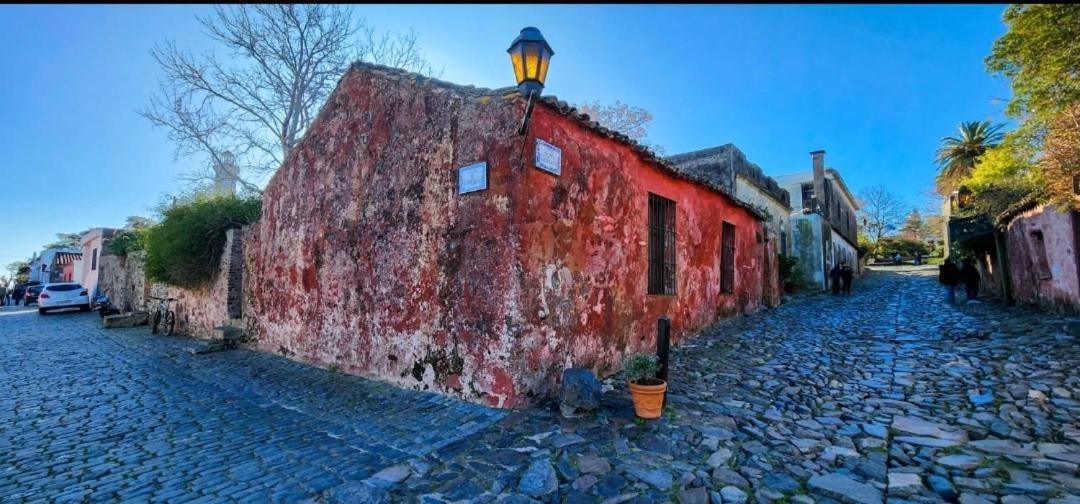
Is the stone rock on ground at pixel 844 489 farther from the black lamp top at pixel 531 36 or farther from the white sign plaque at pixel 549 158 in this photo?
the black lamp top at pixel 531 36

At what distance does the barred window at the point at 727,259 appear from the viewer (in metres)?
9.98

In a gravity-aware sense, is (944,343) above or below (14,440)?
above

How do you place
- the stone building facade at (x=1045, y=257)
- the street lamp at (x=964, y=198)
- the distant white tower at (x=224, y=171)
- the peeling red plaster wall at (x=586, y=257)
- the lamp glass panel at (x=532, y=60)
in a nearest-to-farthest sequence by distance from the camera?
the lamp glass panel at (x=532, y=60), the peeling red plaster wall at (x=586, y=257), the stone building facade at (x=1045, y=257), the street lamp at (x=964, y=198), the distant white tower at (x=224, y=171)

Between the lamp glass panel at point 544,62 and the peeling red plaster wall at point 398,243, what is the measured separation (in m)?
0.51

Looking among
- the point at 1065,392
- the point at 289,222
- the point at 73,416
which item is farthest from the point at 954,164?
the point at 73,416

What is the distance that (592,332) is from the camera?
5.38 metres

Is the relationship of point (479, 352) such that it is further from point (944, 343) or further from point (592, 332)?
point (944, 343)

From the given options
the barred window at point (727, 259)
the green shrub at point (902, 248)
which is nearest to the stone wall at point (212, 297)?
the barred window at point (727, 259)

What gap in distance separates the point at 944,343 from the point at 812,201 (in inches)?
591

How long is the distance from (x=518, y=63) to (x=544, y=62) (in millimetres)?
249

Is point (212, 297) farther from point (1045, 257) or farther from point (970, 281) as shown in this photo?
point (970, 281)

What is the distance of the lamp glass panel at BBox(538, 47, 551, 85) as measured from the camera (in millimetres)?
4375

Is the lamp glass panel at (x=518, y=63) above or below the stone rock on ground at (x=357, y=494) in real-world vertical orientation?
above

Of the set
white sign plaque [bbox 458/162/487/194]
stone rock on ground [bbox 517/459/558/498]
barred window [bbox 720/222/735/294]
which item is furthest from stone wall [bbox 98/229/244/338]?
barred window [bbox 720/222/735/294]
